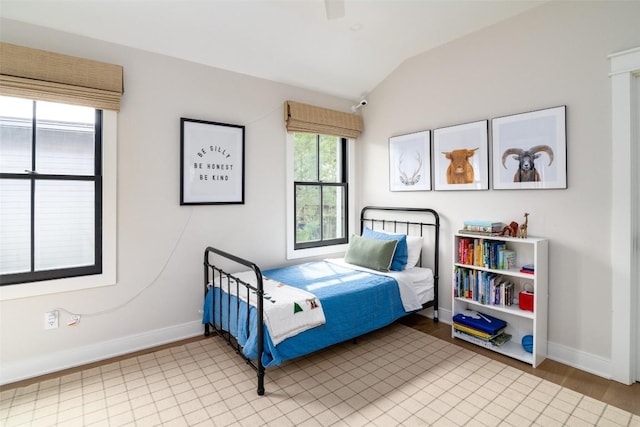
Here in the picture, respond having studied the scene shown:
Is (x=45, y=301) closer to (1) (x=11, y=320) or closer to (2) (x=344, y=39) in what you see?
(1) (x=11, y=320)

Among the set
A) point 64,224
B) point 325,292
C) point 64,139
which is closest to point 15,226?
point 64,224

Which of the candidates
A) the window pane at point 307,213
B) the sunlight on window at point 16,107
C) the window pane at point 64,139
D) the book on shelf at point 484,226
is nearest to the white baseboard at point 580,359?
the book on shelf at point 484,226

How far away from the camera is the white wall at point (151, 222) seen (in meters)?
2.34

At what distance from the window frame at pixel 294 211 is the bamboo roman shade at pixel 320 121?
0.44 ft

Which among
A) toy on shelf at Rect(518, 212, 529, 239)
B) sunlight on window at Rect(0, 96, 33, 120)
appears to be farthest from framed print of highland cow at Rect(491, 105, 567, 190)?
sunlight on window at Rect(0, 96, 33, 120)

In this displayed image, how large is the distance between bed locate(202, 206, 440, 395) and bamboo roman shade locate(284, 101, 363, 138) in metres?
0.98

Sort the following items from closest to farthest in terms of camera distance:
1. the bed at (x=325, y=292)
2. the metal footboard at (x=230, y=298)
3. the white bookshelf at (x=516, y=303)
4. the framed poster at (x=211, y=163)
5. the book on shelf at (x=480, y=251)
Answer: the metal footboard at (x=230, y=298) < the bed at (x=325, y=292) < the white bookshelf at (x=516, y=303) < the book on shelf at (x=480, y=251) < the framed poster at (x=211, y=163)

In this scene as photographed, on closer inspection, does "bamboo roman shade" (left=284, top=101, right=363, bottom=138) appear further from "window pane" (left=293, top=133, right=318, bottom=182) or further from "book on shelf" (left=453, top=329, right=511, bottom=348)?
"book on shelf" (left=453, top=329, right=511, bottom=348)

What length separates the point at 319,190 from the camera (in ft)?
12.8

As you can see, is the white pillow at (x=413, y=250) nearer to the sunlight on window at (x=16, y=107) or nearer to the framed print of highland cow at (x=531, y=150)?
the framed print of highland cow at (x=531, y=150)

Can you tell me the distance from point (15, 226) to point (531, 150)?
12.7 ft

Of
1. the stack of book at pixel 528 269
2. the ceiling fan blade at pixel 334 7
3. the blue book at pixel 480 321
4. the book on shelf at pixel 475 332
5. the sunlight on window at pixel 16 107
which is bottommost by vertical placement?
the book on shelf at pixel 475 332

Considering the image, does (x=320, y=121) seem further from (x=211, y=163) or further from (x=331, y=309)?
(x=331, y=309)

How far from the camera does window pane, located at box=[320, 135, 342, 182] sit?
3920mm
